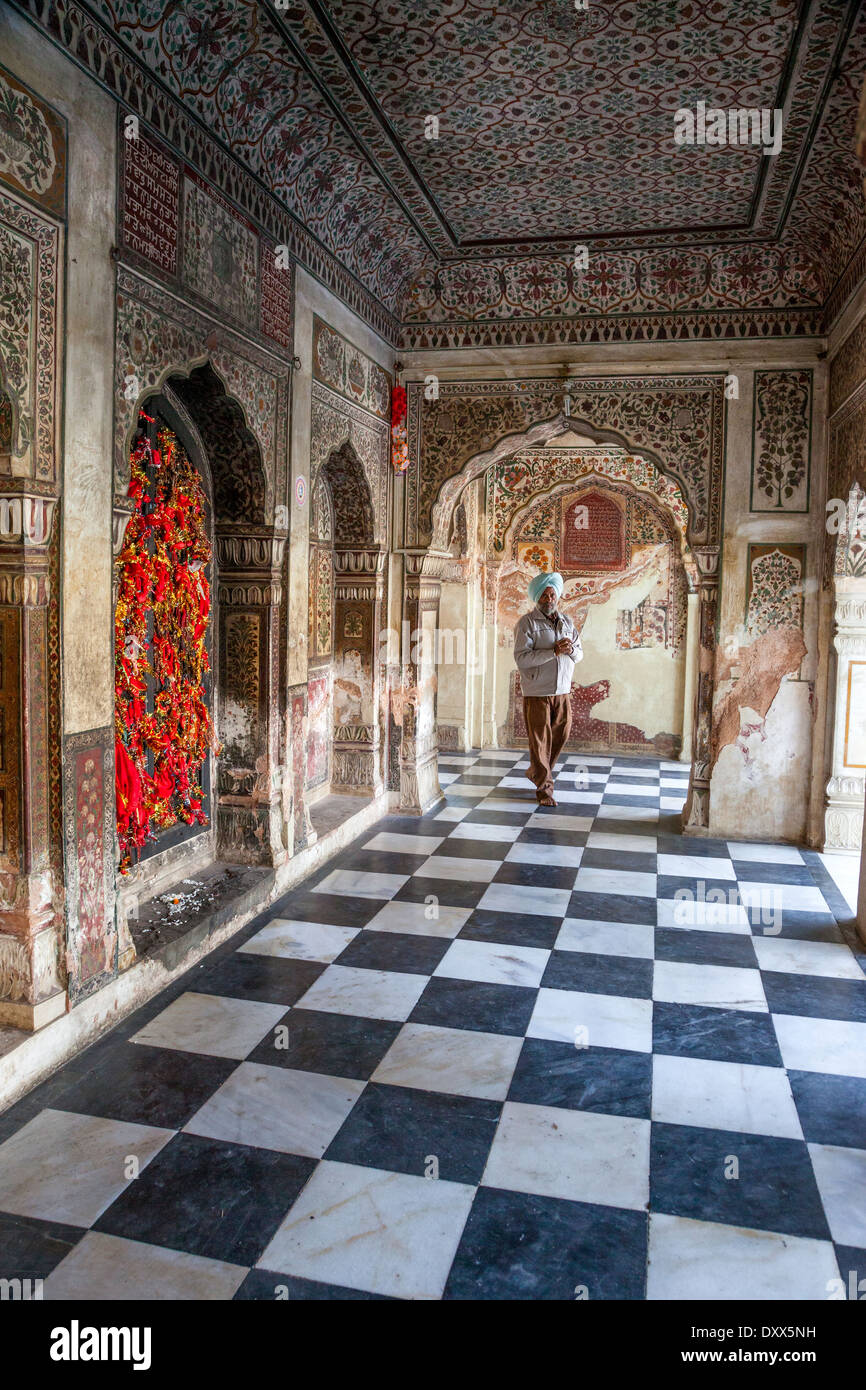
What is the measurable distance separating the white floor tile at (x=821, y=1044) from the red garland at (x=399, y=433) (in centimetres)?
430

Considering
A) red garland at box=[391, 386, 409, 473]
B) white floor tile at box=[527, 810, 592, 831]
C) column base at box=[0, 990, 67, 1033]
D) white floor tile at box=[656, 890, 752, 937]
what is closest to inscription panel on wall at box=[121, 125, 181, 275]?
column base at box=[0, 990, 67, 1033]

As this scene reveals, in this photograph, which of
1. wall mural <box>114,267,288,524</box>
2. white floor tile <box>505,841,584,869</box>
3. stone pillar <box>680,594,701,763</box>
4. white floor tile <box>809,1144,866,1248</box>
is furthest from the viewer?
stone pillar <box>680,594,701,763</box>

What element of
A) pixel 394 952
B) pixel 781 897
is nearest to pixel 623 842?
pixel 781 897

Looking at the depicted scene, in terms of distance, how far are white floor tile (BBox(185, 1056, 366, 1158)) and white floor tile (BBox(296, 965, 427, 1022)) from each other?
47cm

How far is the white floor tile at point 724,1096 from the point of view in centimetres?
275

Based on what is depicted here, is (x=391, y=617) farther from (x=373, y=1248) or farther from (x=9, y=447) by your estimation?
(x=373, y=1248)

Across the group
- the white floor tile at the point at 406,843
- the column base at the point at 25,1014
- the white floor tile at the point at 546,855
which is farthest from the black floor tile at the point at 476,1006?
the white floor tile at the point at 406,843

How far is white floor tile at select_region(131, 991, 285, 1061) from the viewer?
10.4 feet

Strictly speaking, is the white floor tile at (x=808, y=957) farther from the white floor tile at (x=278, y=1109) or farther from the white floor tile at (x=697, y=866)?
the white floor tile at (x=278, y=1109)

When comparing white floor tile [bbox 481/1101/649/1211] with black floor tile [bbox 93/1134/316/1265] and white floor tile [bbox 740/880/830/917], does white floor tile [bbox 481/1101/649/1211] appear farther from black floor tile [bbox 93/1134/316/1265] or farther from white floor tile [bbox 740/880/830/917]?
white floor tile [bbox 740/880/830/917]
